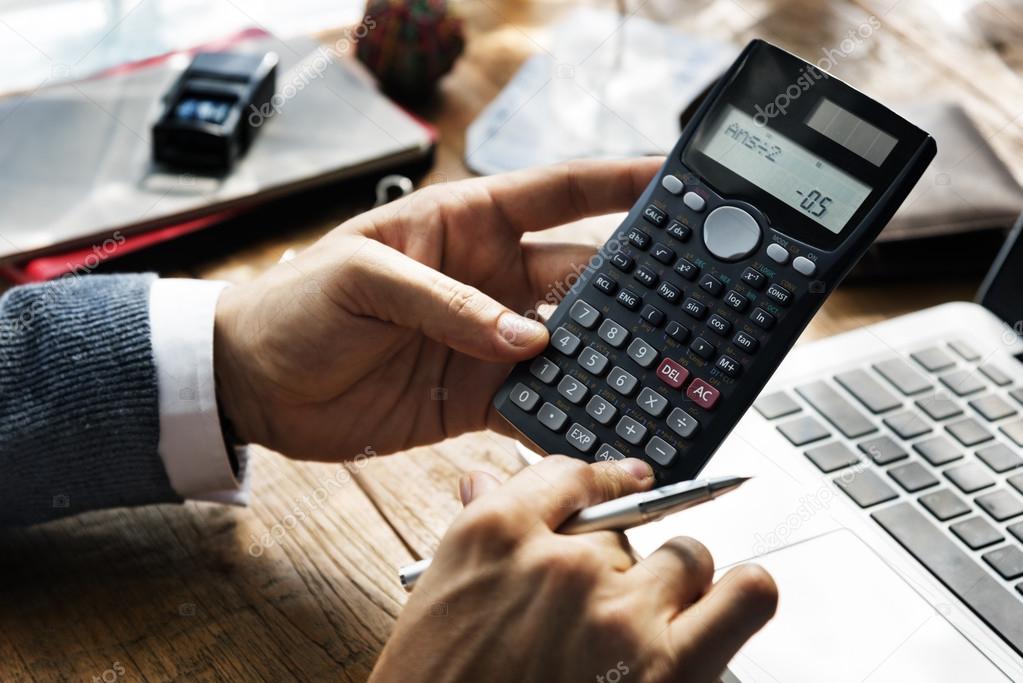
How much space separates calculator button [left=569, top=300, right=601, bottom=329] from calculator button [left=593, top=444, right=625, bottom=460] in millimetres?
65

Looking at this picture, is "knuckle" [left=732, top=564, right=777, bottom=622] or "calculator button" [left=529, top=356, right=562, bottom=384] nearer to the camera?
"knuckle" [left=732, top=564, right=777, bottom=622]

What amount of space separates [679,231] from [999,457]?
19 centimetres

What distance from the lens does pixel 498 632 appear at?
0.38 meters

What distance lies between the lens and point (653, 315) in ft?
1.61

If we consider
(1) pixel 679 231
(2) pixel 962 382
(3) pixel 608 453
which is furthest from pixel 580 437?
(2) pixel 962 382

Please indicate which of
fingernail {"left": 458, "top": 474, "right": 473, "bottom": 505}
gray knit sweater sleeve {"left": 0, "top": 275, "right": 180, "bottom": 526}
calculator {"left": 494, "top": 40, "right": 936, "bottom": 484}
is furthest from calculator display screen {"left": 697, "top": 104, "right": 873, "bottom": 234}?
gray knit sweater sleeve {"left": 0, "top": 275, "right": 180, "bottom": 526}

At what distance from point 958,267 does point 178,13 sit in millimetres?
880

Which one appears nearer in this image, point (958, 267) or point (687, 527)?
point (687, 527)

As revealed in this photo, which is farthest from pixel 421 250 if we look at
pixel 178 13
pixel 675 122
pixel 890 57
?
pixel 178 13

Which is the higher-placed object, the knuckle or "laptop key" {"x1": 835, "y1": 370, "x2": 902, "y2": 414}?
"laptop key" {"x1": 835, "y1": 370, "x2": 902, "y2": 414}

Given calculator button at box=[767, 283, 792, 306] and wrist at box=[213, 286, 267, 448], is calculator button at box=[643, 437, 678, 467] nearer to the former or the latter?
calculator button at box=[767, 283, 792, 306]

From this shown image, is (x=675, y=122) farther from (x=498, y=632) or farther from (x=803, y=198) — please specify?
(x=498, y=632)

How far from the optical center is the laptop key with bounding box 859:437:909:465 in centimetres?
50

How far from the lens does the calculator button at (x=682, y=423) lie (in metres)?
0.46
